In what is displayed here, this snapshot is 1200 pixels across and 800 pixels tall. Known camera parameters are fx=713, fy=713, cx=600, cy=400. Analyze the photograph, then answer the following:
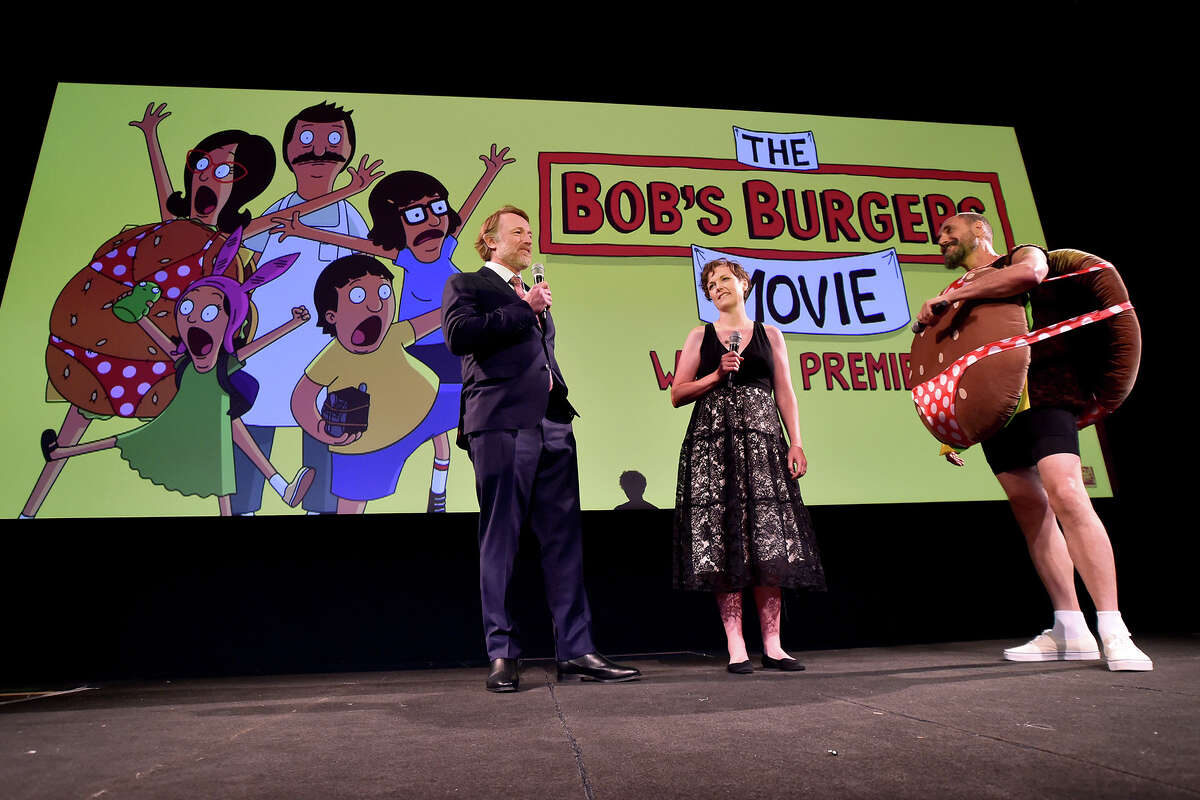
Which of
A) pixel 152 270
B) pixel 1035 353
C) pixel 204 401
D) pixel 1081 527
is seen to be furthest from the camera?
pixel 152 270

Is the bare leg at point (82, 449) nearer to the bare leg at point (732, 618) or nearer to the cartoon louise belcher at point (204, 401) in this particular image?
the cartoon louise belcher at point (204, 401)

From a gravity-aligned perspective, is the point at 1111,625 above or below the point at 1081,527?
below

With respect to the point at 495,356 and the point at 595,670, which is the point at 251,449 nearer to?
the point at 495,356

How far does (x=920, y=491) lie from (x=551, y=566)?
1495mm

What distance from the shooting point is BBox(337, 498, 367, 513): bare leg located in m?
2.39

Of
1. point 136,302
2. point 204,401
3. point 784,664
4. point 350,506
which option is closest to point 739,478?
point 784,664

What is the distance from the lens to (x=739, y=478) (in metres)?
2.03

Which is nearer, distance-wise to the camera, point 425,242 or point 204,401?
point 204,401

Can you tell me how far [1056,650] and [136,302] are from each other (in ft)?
10.1

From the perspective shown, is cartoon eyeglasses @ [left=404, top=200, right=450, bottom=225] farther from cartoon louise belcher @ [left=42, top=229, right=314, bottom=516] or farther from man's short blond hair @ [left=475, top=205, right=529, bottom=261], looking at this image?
man's short blond hair @ [left=475, top=205, right=529, bottom=261]

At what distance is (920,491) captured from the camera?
2.60 meters

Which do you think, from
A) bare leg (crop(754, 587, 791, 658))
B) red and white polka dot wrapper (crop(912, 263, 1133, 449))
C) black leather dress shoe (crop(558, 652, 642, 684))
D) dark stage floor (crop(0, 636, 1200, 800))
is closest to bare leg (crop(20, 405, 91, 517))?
dark stage floor (crop(0, 636, 1200, 800))

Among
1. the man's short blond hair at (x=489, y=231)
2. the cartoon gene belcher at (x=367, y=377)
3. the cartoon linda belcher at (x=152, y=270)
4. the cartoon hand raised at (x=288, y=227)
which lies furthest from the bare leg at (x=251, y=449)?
the man's short blond hair at (x=489, y=231)

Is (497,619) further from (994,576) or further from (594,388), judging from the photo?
(994,576)
